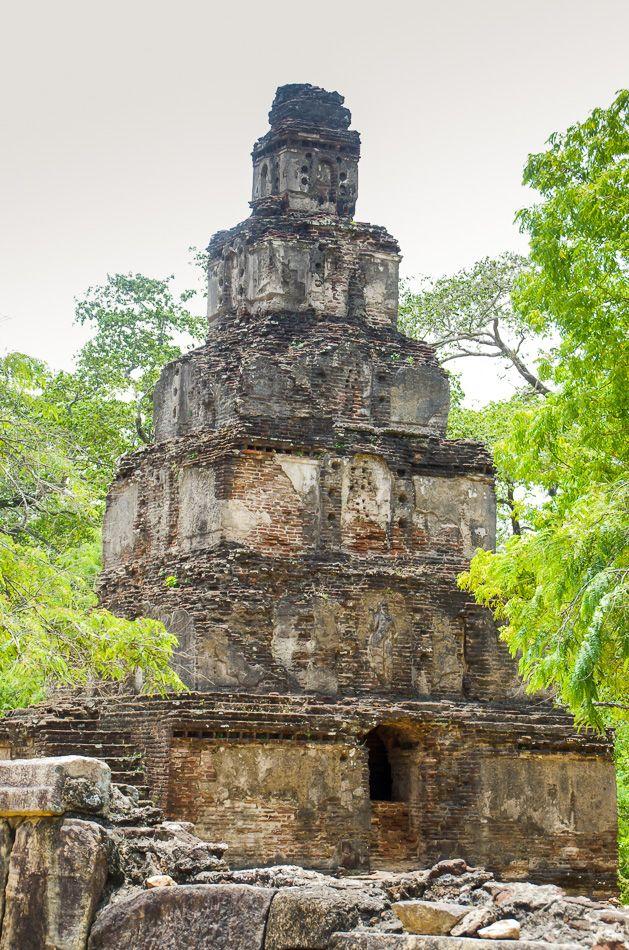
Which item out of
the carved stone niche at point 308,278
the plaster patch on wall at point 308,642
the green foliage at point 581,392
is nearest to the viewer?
the green foliage at point 581,392

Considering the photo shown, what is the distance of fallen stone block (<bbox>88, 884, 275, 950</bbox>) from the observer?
18.7ft

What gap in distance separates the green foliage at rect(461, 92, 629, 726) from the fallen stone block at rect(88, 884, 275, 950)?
16.1ft

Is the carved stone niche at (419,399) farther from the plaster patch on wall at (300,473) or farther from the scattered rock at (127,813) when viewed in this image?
the scattered rock at (127,813)

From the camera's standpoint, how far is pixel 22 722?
16.2m

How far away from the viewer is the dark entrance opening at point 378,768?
1644cm

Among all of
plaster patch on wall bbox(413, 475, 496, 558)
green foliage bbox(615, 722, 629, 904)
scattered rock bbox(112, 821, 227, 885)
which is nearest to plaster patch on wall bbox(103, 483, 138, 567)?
plaster patch on wall bbox(413, 475, 496, 558)

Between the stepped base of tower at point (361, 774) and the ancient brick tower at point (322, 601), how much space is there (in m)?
0.03

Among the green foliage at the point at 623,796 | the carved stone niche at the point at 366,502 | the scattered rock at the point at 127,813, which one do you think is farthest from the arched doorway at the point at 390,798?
the scattered rock at the point at 127,813

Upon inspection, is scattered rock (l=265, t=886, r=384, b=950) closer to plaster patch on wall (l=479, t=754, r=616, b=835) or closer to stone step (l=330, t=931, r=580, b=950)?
stone step (l=330, t=931, r=580, b=950)

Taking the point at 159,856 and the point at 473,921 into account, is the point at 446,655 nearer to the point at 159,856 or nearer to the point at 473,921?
the point at 159,856

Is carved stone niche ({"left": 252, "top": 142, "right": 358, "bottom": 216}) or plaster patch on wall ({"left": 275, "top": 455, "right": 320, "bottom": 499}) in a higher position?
carved stone niche ({"left": 252, "top": 142, "right": 358, "bottom": 216})

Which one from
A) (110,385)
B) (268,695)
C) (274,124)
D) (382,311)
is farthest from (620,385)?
(110,385)

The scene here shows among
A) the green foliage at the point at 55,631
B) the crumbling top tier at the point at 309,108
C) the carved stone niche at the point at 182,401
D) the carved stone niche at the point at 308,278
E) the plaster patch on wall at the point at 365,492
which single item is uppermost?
the crumbling top tier at the point at 309,108

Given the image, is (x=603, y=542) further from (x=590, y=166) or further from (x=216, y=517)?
(x=216, y=517)
